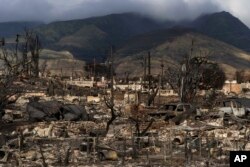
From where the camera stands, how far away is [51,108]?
35188mm

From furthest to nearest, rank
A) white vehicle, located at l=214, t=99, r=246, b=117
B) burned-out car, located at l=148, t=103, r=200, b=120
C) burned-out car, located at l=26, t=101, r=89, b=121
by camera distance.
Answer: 1. white vehicle, located at l=214, t=99, r=246, b=117
2. burned-out car, located at l=148, t=103, r=200, b=120
3. burned-out car, located at l=26, t=101, r=89, b=121

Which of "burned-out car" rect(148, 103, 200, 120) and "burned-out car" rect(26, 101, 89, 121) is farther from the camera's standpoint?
"burned-out car" rect(148, 103, 200, 120)

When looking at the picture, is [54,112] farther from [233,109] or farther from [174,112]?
[233,109]

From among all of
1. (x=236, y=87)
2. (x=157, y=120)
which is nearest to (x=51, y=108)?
(x=157, y=120)

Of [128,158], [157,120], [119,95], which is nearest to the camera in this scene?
[128,158]

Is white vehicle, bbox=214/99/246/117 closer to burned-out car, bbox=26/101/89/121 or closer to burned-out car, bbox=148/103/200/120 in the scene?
burned-out car, bbox=148/103/200/120

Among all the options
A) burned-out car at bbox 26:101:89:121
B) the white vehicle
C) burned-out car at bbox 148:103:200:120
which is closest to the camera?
burned-out car at bbox 26:101:89:121

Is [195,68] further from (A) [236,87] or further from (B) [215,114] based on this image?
(A) [236,87]

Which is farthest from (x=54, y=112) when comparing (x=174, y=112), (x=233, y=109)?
(x=233, y=109)

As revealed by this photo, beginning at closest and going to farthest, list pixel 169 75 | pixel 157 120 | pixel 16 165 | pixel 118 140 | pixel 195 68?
pixel 16 165 → pixel 118 140 → pixel 157 120 → pixel 195 68 → pixel 169 75

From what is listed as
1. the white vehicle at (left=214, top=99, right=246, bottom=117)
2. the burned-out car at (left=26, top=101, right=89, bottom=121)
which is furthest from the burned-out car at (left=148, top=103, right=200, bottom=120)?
the burned-out car at (left=26, top=101, right=89, bottom=121)

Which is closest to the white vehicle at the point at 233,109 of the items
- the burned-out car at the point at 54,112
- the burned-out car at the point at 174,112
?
the burned-out car at the point at 174,112

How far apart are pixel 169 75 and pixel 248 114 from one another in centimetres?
1379

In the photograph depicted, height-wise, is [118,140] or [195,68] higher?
[195,68]
